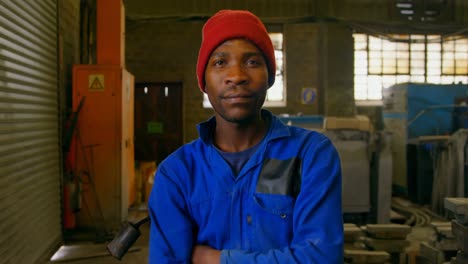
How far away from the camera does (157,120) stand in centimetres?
1001

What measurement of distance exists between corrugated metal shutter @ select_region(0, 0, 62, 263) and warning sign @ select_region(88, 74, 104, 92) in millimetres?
492

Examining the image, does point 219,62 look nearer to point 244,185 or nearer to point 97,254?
point 244,185

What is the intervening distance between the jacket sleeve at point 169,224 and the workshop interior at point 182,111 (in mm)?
379

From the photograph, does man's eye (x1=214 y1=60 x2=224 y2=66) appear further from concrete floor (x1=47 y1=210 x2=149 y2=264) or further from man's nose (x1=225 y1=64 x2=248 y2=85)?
concrete floor (x1=47 y1=210 x2=149 y2=264)

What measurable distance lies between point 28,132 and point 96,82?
5.48 ft

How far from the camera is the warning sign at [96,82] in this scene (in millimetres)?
5934

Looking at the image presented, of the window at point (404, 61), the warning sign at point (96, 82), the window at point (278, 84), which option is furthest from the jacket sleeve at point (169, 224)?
the window at point (404, 61)

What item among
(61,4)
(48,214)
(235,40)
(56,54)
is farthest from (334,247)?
(61,4)

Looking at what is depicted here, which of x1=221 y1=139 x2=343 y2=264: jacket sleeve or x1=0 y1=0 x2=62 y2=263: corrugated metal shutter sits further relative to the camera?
x1=0 y1=0 x2=62 y2=263: corrugated metal shutter

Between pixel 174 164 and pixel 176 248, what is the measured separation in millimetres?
299

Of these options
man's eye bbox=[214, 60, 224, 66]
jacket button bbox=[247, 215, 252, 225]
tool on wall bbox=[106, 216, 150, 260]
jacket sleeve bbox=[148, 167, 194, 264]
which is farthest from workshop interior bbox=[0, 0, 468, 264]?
man's eye bbox=[214, 60, 224, 66]

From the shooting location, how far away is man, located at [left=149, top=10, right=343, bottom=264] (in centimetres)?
155

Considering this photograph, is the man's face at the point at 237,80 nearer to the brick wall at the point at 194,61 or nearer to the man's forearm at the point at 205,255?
the man's forearm at the point at 205,255

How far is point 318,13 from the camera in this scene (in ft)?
33.5
